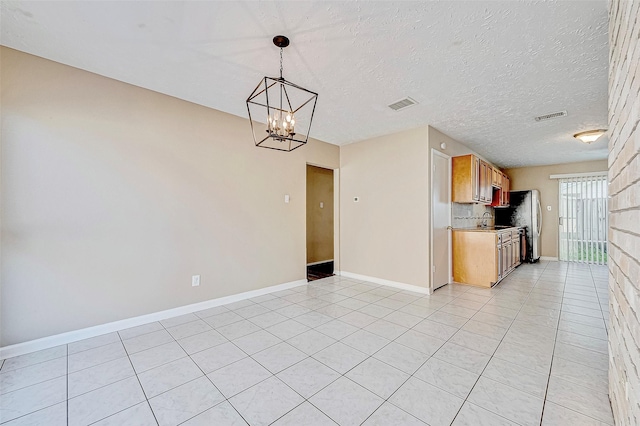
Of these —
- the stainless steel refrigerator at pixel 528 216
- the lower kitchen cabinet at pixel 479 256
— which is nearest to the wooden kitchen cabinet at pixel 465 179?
the lower kitchen cabinet at pixel 479 256

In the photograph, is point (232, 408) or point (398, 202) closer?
point (232, 408)

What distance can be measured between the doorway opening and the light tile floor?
9.83 feet

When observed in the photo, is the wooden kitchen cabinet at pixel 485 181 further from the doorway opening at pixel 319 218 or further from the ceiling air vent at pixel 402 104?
the doorway opening at pixel 319 218

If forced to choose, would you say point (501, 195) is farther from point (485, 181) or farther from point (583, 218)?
point (583, 218)

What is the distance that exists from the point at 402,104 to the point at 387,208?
1.80 meters

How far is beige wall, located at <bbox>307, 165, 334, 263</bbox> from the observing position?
6312mm

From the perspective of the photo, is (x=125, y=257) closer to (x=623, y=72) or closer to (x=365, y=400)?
(x=365, y=400)

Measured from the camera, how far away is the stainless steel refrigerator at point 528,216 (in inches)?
260

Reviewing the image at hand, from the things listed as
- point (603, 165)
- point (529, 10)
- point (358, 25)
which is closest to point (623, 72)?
point (529, 10)

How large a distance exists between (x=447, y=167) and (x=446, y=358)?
333cm

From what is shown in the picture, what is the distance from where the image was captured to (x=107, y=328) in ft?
8.79

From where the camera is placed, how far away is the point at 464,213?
17.5ft

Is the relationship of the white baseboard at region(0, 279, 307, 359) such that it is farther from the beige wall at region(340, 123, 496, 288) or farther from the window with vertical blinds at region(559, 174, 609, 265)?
the window with vertical blinds at region(559, 174, 609, 265)

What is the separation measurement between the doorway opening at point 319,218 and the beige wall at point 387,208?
1.22 meters
